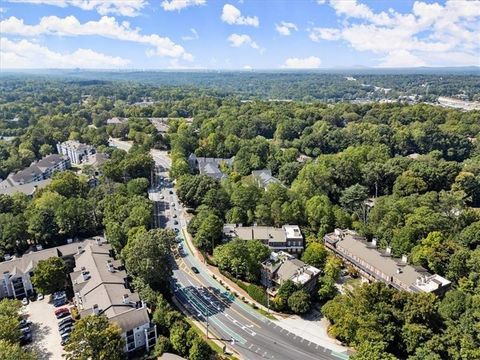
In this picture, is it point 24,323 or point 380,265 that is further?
point 380,265

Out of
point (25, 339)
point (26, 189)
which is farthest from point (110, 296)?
point (26, 189)

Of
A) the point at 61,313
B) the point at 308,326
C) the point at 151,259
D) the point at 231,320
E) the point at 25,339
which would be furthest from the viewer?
the point at 151,259

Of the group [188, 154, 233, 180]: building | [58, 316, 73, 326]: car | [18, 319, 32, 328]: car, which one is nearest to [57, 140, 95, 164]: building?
[188, 154, 233, 180]: building

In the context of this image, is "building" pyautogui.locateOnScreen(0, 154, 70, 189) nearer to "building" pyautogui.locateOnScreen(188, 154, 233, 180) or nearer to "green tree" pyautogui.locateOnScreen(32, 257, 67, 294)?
"building" pyautogui.locateOnScreen(188, 154, 233, 180)

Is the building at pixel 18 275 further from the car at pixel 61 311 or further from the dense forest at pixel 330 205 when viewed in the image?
the dense forest at pixel 330 205

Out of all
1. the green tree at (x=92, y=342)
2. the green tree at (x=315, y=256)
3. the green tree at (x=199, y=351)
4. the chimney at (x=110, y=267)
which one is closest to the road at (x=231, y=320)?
the green tree at (x=199, y=351)

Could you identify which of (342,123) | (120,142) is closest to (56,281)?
(120,142)

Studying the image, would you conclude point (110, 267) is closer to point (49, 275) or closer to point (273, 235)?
point (49, 275)
